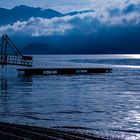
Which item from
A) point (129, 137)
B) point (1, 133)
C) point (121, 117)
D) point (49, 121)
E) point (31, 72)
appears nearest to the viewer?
point (1, 133)

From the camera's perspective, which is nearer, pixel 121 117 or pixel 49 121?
pixel 49 121

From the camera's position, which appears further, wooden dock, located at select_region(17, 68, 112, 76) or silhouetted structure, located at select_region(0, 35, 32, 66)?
wooden dock, located at select_region(17, 68, 112, 76)

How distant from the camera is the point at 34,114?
32969mm

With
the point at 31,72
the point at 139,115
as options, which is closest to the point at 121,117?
the point at 139,115

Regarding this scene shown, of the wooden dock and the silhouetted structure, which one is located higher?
the silhouetted structure

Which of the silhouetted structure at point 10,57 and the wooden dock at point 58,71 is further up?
the silhouetted structure at point 10,57

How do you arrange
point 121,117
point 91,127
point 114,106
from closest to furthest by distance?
point 91,127, point 121,117, point 114,106

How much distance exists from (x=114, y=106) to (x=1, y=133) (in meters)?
20.7

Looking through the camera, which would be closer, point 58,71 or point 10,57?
point 10,57

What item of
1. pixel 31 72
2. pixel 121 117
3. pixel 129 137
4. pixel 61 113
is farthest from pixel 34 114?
pixel 31 72

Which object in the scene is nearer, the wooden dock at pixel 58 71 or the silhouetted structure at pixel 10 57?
the silhouetted structure at pixel 10 57

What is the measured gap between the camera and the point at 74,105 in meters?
39.3

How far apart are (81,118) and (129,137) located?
8346mm

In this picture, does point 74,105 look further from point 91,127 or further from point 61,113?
point 91,127
